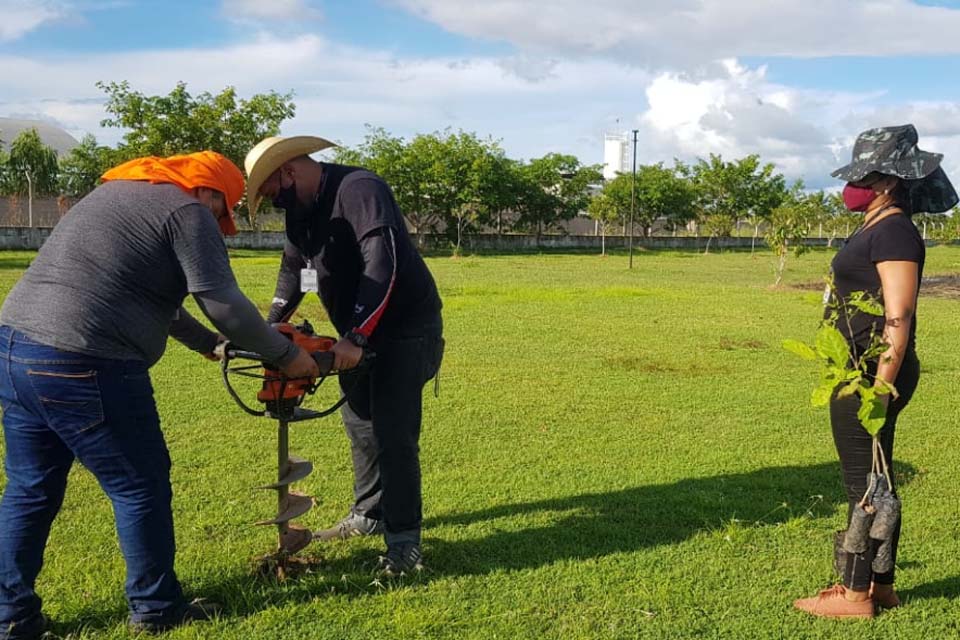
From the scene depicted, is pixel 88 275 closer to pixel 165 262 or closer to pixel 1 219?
pixel 165 262

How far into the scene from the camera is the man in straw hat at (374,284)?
3.85 meters

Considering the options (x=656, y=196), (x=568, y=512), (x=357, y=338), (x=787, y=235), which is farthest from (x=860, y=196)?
(x=656, y=196)

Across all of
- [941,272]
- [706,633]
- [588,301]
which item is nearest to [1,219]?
[588,301]

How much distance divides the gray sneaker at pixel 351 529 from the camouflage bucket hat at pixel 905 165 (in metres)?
2.94

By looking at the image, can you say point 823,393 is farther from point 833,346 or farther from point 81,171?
point 81,171

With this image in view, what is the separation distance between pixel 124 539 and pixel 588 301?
14799 mm

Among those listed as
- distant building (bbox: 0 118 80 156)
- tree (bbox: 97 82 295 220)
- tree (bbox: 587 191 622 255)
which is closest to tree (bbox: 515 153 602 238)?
tree (bbox: 587 191 622 255)

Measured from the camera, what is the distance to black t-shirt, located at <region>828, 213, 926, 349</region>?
11.3ft

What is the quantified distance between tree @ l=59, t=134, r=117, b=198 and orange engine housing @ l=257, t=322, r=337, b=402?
42.4m

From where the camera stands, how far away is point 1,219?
3738 centimetres

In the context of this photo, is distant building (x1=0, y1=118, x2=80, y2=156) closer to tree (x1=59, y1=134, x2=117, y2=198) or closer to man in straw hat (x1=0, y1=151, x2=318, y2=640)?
tree (x1=59, y1=134, x2=117, y2=198)

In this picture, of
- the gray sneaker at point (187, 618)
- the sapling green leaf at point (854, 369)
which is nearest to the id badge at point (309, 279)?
the gray sneaker at point (187, 618)

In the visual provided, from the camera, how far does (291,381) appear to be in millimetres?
3779

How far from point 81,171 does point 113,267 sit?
46.2 meters
